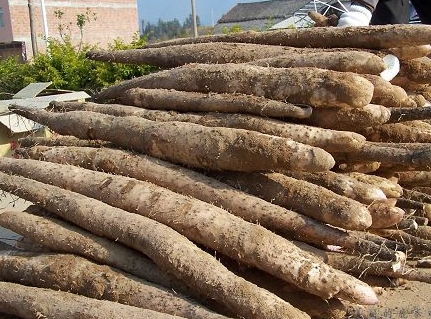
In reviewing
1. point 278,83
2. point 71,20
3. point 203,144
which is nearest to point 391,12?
point 278,83

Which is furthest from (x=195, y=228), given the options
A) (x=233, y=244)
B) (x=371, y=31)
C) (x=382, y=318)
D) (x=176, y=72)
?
(x=371, y=31)

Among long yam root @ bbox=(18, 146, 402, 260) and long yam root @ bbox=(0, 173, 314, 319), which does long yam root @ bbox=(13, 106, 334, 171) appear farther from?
long yam root @ bbox=(0, 173, 314, 319)

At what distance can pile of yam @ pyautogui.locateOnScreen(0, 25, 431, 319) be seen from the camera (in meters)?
2.97

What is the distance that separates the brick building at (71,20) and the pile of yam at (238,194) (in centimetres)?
2132

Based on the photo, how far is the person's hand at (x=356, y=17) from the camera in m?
4.91

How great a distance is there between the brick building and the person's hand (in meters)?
20.6

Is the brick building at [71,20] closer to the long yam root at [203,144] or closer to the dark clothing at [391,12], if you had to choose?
the dark clothing at [391,12]

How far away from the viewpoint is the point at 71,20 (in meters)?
29.6

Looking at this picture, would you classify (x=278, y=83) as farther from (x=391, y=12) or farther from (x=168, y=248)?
(x=391, y=12)

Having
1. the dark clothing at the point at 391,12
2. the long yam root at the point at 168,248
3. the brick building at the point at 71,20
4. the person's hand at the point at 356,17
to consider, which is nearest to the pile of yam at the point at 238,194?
the long yam root at the point at 168,248

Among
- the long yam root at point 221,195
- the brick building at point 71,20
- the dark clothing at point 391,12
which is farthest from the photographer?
the brick building at point 71,20

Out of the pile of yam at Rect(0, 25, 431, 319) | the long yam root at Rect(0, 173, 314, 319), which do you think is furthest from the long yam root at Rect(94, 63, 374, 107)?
the long yam root at Rect(0, 173, 314, 319)

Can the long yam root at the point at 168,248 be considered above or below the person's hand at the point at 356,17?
below

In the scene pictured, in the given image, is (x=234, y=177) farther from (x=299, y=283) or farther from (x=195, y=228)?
(x=299, y=283)
